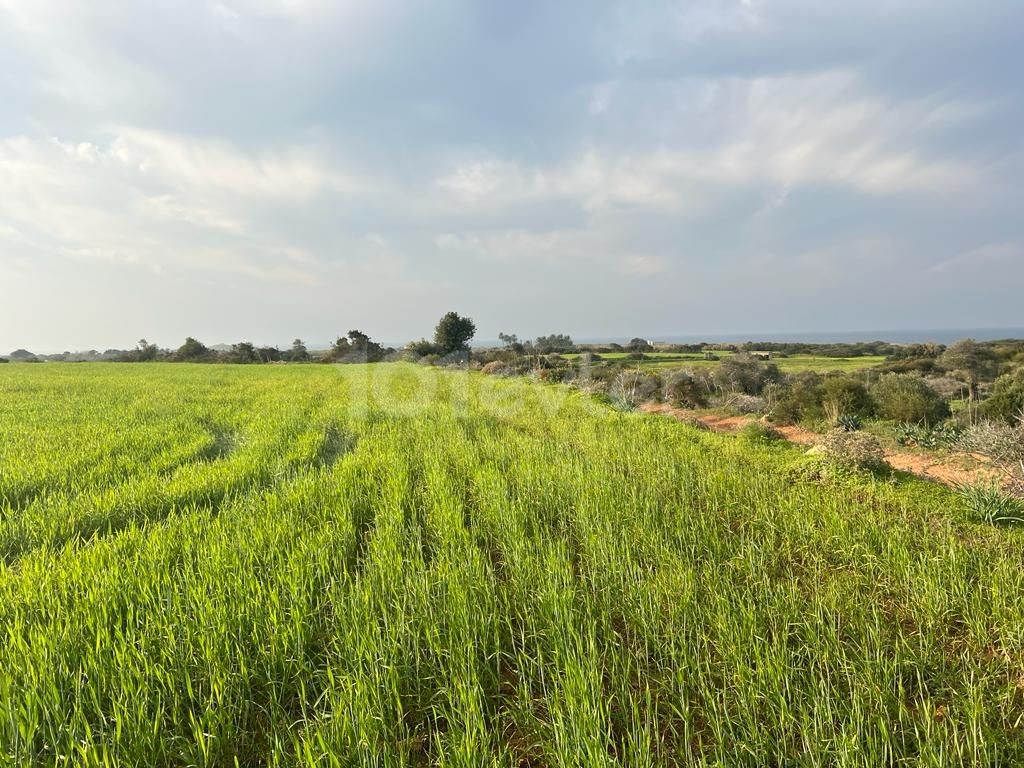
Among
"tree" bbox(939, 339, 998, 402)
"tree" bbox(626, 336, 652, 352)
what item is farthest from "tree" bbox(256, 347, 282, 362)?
"tree" bbox(939, 339, 998, 402)

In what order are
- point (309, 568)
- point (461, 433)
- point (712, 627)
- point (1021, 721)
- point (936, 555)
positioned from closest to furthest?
1. point (1021, 721)
2. point (712, 627)
3. point (309, 568)
4. point (936, 555)
5. point (461, 433)

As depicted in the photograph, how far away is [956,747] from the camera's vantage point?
1.55 meters

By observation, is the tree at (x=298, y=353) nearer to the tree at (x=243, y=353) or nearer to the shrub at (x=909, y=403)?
the tree at (x=243, y=353)

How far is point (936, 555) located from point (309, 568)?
4.57m

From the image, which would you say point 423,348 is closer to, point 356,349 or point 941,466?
point 356,349

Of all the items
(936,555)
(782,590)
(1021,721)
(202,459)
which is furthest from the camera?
(202,459)

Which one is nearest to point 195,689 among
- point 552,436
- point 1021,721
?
point 1021,721

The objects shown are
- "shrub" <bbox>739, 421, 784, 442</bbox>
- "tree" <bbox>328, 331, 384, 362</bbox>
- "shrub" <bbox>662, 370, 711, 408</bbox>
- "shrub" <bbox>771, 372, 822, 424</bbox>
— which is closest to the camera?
"shrub" <bbox>739, 421, 784, 442</bbox>

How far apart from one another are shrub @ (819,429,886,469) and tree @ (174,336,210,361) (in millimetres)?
63496

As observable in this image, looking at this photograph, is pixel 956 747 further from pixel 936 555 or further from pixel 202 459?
pixel 202 459

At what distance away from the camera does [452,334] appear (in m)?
50.1

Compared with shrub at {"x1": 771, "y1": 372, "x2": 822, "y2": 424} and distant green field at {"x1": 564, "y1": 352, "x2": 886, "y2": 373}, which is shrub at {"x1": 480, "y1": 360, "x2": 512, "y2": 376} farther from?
shrub at {"x1": 771, "y1": 372, "x2": 822, "y2": 424}

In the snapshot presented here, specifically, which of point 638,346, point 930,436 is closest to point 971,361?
point 930,436

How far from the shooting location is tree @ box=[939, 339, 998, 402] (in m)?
14.9
